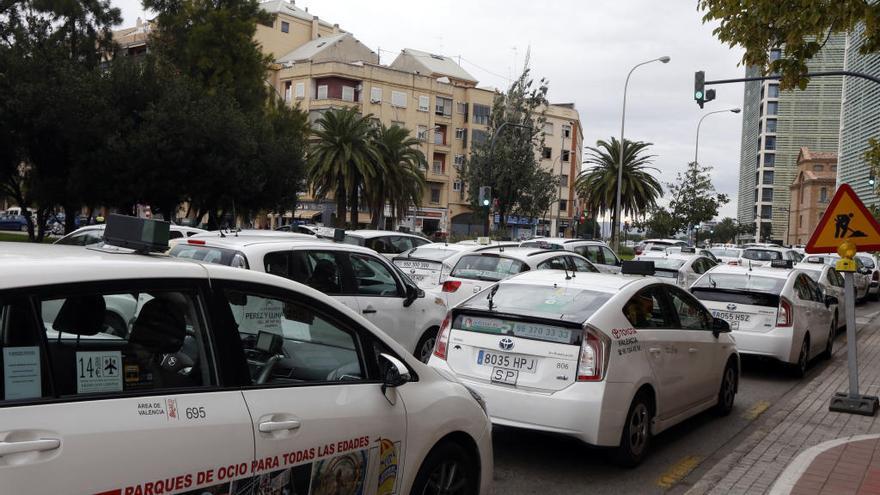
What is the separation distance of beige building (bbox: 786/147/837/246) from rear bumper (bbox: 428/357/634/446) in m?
114

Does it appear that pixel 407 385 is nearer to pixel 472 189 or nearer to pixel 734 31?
pixel 734 31

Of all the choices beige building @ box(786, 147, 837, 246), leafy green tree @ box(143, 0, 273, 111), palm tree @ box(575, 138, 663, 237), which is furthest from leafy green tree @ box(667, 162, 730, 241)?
beige building @ box(786, 147, 837, 246)

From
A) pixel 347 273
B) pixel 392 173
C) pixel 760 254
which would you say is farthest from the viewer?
pixel 392 173

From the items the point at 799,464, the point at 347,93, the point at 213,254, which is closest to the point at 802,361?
the point at 799,464

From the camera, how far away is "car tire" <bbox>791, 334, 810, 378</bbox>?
11.3 meters

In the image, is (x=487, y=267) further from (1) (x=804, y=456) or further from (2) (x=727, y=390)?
(1) (x=804, y=456)

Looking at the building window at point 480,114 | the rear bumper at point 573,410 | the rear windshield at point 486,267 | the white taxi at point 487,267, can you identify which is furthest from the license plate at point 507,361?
the building window at point 480,114

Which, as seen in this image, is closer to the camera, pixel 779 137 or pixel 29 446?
pixel 29 446

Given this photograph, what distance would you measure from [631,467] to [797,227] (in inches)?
5129

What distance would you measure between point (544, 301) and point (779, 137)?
131804 mm

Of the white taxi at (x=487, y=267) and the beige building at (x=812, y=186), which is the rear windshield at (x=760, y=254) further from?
the beige building at (x=812, y=186)

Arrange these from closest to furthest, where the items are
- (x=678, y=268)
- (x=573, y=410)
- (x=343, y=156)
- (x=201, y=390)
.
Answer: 1. (x=201, y=390)
2. (x=573, y=410)
3. (x=678, y=268)
4. (x=343, y=156)

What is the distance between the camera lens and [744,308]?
444 inches

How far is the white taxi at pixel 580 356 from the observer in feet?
19.9
